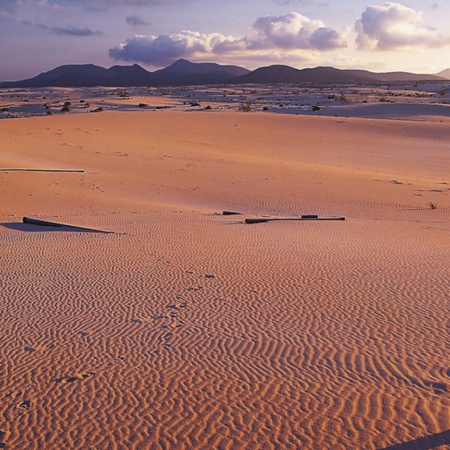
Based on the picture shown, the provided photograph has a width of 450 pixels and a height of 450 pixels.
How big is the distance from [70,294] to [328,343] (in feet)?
11.3

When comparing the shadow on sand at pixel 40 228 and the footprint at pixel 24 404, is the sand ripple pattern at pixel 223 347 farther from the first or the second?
the shadow on sand at pixel 40 228

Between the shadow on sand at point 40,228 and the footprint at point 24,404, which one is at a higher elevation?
the footprint at point 24,404

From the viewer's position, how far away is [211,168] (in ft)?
70.4

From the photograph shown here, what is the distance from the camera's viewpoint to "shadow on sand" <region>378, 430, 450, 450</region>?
13.2ft

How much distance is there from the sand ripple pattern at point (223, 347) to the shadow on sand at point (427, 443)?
0.06m

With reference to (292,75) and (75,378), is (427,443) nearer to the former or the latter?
(75,378)

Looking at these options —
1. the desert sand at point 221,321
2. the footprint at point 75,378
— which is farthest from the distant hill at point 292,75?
the footprint at point 75,378

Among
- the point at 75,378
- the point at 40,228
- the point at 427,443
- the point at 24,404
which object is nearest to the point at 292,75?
the point at 40,228

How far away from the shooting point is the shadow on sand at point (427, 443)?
4.01 meters

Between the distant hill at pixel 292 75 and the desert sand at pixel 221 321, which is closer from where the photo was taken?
the desert sand at pixel 221 321

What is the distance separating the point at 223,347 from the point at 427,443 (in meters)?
Answer: 2.21

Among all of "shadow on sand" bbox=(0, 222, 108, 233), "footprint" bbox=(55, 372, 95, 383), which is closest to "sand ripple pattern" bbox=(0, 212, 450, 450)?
"footprint" bbox=(55, 372, 95, 383)

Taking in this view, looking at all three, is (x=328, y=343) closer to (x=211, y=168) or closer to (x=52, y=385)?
(x=52, y=385)

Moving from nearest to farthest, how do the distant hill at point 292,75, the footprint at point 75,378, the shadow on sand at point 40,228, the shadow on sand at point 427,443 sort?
1. the shadow on sand at point 427,443
2. the footprint at point 75,378
3. the shadow on sand at point 40,228
4. the distant hill at point 292,75
